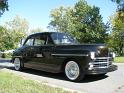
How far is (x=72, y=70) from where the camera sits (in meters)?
11.2

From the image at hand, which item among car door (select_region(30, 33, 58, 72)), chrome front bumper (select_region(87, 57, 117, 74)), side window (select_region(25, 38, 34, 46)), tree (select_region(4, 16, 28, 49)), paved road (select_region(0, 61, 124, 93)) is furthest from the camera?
tree (select_region(4, 16, 28, 49))

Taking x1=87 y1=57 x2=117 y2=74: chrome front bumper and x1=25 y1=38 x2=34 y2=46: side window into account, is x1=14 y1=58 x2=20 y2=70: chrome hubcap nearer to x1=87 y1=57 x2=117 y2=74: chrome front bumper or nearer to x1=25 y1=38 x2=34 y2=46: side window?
x1=25 y1=38 x2=34 y2=46: side window

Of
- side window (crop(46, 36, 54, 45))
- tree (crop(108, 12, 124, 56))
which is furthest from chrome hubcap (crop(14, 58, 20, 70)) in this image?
tree (crop(108, 12, 124, 56))

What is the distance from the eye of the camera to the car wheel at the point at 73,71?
433 inches

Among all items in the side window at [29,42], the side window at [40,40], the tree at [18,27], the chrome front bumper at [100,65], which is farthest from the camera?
the tree at [18,27]

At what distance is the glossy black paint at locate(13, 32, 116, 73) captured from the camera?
35.6 ft

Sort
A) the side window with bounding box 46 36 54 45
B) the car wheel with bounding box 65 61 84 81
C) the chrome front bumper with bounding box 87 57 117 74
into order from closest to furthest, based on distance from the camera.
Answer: the chrome front bumper with bounding box 87 57 117 74, the car wheel with bounding box 65 61 84 81, the side window with bounding box 46 36 54 45

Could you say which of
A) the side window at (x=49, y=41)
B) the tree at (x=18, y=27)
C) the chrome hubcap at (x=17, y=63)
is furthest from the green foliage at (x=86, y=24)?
the side window at (x=49, y=41)

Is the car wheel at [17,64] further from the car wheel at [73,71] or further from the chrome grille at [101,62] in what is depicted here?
the chrome grille at [101,62]

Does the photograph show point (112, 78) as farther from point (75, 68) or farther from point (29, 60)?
point (29, 60)

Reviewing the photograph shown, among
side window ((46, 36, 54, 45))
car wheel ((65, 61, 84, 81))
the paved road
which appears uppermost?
side window ((46, 36, 54, 45))

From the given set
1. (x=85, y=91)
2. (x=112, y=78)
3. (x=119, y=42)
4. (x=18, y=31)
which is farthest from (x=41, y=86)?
(x=18, y=31)

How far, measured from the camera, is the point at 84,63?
10758 millimetres

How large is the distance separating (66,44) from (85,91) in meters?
2.93
